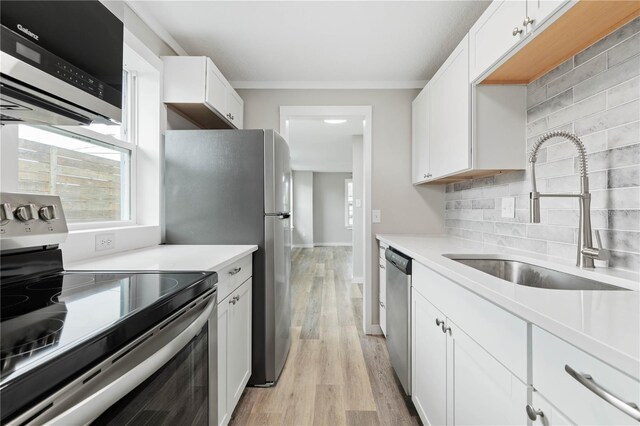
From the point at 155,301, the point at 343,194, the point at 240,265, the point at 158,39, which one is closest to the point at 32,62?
the point at 155,301

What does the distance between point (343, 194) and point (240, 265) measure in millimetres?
8196

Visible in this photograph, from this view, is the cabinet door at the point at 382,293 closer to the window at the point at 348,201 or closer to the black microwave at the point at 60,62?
the black microwave at the point at 60,62

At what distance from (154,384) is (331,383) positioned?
1.53 metres

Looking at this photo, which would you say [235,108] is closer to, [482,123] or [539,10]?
[482,123]

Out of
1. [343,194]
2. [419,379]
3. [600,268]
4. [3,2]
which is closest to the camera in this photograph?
[3,2]

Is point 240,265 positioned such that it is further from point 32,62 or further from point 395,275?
point 32,62

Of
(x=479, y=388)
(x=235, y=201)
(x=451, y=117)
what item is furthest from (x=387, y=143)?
(x=479, y=388)

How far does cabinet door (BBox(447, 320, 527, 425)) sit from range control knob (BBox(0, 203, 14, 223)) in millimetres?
1499

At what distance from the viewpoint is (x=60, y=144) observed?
1.47 meters

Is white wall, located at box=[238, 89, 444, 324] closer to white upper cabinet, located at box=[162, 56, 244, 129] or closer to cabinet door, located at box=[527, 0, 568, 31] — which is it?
white upper cabinet, located at box=[162, 56, 244, 129]

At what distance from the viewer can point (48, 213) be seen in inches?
41.3

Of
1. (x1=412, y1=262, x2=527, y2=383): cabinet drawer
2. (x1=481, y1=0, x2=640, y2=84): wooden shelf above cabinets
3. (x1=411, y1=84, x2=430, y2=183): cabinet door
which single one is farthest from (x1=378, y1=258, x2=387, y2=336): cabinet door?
(x1=481, y1=0, x2=640, y2=84): wooden shelf above cabinets

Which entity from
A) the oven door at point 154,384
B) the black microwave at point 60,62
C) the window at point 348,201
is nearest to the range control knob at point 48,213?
the black microwave at point 60,62

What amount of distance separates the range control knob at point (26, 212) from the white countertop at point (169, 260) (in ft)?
0.93
